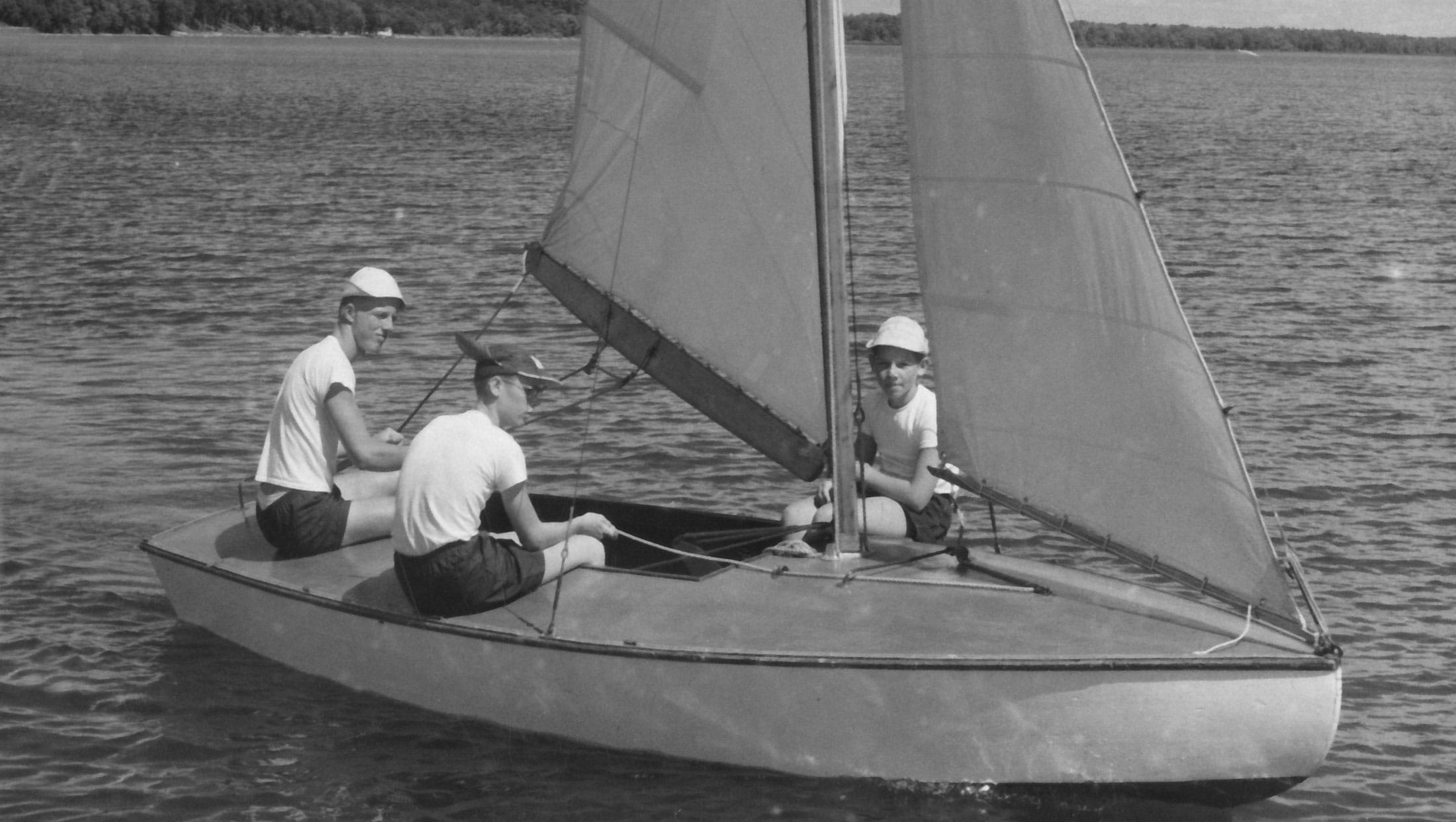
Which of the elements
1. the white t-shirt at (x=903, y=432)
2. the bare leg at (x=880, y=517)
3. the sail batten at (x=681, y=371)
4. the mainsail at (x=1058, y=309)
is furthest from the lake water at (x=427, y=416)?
the white t-shirt at (x=903, y=432)

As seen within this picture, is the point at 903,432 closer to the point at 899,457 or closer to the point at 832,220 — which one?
the point at 899,457

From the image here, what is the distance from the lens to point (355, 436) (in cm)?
947

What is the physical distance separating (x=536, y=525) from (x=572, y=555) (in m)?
0.40

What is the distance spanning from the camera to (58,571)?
12.0 meters

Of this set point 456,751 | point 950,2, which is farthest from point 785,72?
point 456,751

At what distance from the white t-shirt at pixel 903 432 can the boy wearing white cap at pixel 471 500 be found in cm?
198

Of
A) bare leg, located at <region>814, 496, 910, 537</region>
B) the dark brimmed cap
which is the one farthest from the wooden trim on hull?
bare leg, located at <region>814, 496, 910, 537</region>

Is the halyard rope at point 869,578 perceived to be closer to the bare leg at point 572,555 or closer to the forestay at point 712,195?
the bare leg at point 572,555

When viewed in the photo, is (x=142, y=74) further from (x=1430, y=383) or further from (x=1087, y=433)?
(x=1087, y=433)

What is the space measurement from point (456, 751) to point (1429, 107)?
9106cm

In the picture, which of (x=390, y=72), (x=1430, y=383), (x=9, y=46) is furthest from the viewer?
(x=9, y=46)

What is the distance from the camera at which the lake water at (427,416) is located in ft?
28.7

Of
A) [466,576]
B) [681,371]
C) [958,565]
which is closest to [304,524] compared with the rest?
[466,576]

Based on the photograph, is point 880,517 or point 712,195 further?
point 712,195
